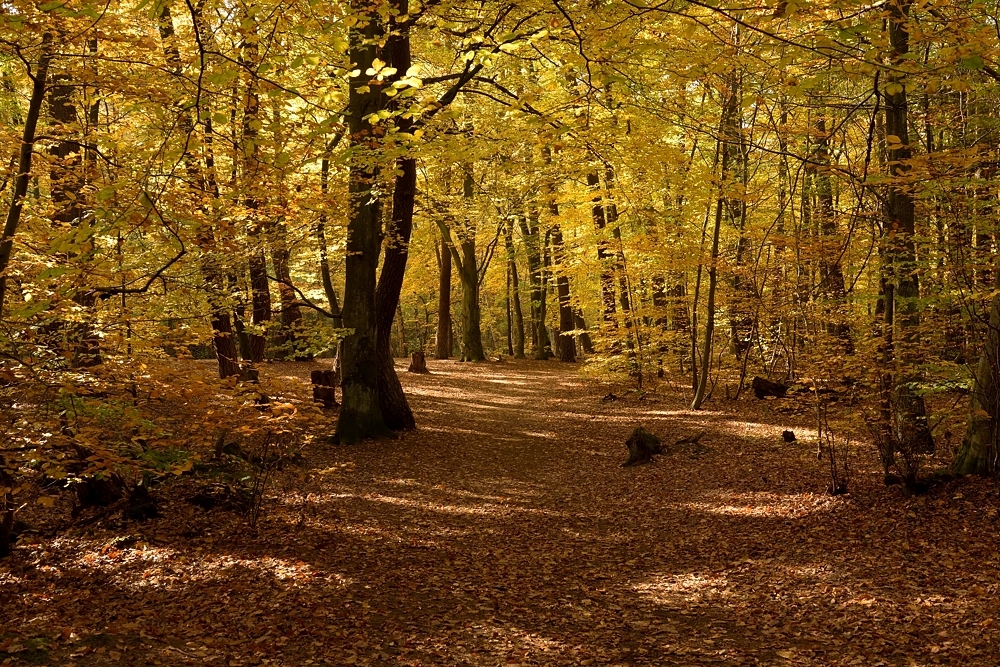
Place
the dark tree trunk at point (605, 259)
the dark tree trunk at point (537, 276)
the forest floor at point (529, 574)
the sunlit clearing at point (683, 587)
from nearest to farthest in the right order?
the forest floor at point (529, 574) → the sunlit clearing at point (683, 587) → the dark tree trunk at point (605, 259) → the dark tree trunk at point (537, 276)

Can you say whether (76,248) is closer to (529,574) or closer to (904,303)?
(529,574)

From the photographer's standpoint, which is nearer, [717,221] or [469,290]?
[717,221]

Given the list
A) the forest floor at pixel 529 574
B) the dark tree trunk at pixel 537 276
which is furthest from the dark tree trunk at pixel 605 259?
the forest floor at pixel 529 574

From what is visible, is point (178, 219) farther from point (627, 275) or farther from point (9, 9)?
point (627, 275)

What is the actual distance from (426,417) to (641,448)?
4.71 m

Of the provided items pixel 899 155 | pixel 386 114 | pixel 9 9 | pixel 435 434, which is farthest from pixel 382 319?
pixel 899 155

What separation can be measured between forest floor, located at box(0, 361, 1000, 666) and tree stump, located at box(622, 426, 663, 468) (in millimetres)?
598

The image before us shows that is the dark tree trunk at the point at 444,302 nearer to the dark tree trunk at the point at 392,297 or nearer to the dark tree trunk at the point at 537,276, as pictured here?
the dark tree trunk at the point at 537,276

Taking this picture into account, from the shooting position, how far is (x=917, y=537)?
646cm

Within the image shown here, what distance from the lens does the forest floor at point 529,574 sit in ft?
15.7

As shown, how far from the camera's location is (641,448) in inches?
428

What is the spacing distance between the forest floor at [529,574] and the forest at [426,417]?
0.04 meters

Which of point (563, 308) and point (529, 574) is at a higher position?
point (563, 308)

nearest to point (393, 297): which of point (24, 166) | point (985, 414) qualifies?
point (24, 166)
